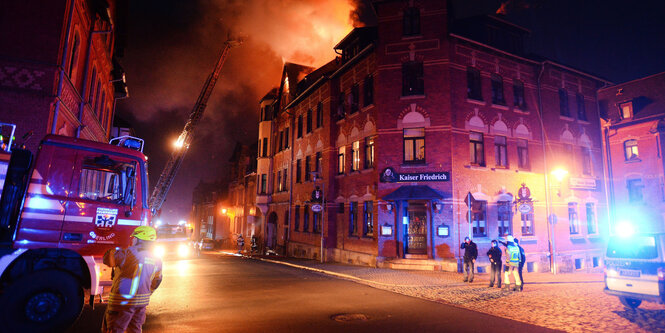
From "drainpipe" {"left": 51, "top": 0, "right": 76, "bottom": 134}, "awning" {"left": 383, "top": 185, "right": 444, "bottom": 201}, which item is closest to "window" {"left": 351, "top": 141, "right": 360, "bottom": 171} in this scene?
"awning" {"left": 383, "top": 185, "right": 444, "bottom": 201}

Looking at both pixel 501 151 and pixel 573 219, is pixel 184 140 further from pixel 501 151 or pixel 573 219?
pixel 573 219

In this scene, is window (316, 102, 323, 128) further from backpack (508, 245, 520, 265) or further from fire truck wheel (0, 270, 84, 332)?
fire truck wheel (0, 270, 84, 332)

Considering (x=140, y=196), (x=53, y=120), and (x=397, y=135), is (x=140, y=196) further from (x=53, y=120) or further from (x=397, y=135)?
(x=397, y=135)

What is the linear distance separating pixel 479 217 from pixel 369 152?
647 centimetres

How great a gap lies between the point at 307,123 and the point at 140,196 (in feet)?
66.3

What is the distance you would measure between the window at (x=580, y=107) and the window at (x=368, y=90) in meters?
13.2

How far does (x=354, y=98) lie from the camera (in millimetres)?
21156

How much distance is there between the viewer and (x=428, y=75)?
57.7 ft

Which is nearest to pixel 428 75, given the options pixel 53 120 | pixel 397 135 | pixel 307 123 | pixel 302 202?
pixel 397 135

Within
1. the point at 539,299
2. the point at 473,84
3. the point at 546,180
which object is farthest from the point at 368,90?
the point at 539,299

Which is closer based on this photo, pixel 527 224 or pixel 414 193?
pixel 414 193

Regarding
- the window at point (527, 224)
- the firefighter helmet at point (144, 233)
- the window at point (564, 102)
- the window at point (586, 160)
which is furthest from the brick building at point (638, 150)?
the firefighter helmet at point (144, 233)

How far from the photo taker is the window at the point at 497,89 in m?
19.1

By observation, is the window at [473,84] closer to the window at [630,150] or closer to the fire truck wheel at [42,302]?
the fire truck wheel at [42,302]
